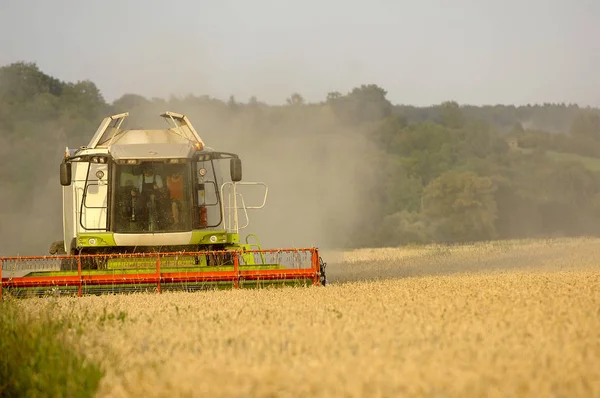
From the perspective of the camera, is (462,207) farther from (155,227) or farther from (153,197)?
(155,227)

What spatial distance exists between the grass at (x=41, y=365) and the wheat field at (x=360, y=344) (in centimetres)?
13

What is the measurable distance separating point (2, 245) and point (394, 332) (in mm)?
37570

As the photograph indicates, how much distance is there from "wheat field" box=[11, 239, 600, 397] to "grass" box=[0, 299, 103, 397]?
13 cm

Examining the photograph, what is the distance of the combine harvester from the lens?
1455cm

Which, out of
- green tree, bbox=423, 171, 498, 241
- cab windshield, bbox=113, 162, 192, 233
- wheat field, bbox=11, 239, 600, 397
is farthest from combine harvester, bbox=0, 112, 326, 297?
green tree, bbox=423, 171, 498, 241

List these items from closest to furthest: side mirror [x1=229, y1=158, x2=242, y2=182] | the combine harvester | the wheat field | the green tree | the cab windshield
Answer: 1. the wheat field
2. the combine harvester
3. side mirror [x1=229, y1=158, x2=242, y2=182]
4. the cab windshield
5. the green tree

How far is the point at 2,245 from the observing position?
42562 mm

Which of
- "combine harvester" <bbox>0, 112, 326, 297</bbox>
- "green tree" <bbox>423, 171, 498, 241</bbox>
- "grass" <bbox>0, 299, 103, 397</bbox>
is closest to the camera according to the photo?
"grass" <bbox>0, 299, 103, 397</bbox>

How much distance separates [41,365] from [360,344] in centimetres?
202

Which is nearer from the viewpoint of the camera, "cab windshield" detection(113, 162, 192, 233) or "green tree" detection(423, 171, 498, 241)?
"cab windshield" detection(113, 162, 192, 233)

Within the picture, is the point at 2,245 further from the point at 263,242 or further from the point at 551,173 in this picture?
the point at 551,173

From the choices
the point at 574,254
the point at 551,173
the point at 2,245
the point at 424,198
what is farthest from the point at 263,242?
the point at 551,173

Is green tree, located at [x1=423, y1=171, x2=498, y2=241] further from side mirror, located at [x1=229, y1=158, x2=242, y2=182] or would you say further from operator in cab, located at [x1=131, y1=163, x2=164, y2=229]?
side mirror, located at [x1=229, y1=158, x2=242, y2=182]

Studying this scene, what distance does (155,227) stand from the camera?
Answer: 15.3 meters
